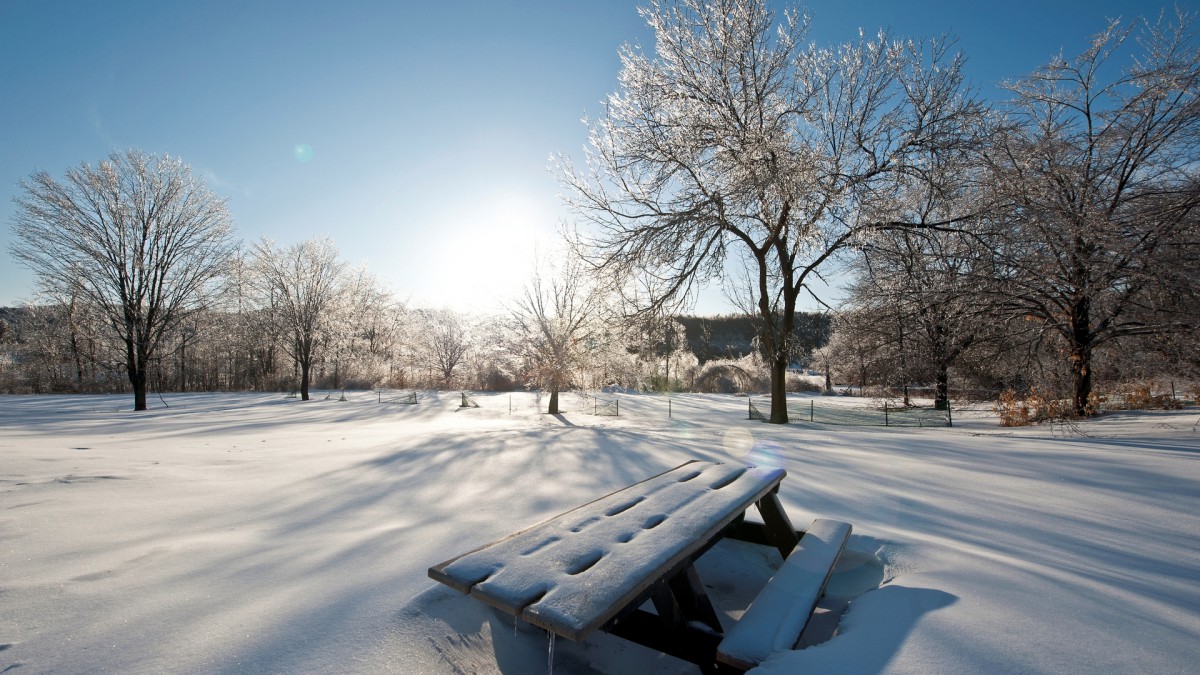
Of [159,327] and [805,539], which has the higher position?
[159,327]

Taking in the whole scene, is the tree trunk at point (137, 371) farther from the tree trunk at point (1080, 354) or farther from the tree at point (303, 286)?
the tree trunk at point (1080, 354)

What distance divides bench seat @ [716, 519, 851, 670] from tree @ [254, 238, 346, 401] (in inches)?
1162

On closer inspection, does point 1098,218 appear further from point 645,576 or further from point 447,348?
point 447,348

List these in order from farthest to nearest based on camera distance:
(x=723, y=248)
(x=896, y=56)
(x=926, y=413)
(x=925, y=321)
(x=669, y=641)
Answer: (x=926, y=413)
(x=925, y=321)
(x=723, y=248)
(x=896, y=56)
(x=669, y=641)

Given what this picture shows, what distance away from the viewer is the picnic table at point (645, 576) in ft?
4.94

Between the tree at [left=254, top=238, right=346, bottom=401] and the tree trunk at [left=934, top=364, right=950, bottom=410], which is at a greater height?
the tree at [left=254, top=238, right=346, bottom=401]

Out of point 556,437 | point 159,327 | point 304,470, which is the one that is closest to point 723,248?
point 556,437

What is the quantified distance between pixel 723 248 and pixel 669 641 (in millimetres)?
10102

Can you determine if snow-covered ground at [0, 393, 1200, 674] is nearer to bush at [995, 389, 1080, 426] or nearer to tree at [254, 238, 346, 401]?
bush at [995, 389, 1080, 426]

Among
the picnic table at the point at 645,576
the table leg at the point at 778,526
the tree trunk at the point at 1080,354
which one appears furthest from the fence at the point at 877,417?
the picnic table at the point at 645,576

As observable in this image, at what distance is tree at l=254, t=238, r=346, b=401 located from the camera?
27.1 metres

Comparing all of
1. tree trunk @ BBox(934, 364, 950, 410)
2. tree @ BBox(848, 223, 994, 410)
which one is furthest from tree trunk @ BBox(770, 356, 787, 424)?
tree trunk @ BBox(934, 364, 950, 410)

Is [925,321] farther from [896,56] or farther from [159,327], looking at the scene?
[159,327]

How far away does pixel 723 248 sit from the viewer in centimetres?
1113
